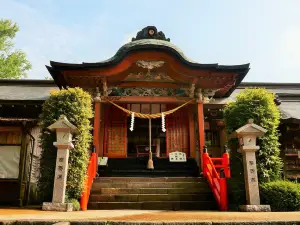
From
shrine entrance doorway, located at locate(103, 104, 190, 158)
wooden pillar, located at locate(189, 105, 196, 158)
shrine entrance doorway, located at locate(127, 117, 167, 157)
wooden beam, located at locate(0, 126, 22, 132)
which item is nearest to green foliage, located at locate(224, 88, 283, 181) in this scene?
wooden pillar, located at locate(189, 105, 196, 158)

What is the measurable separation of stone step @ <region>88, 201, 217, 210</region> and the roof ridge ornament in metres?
7.37

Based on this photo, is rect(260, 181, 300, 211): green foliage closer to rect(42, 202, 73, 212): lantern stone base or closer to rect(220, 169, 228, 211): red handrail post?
rect(220, 169, 228, 211): red handrail post

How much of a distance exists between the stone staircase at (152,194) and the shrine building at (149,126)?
3 cm

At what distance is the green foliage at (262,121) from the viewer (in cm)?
791

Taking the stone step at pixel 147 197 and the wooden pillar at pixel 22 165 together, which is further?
the wooden pillar at pixel 22 165

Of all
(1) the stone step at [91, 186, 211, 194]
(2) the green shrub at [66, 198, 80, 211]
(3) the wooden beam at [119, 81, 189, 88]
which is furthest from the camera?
(3) the wooden beam at [119, 81, 189, 88]

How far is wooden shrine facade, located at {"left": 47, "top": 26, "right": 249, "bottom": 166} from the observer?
11.2 m

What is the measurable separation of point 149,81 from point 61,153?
567cm

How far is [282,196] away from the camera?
714 centimetres

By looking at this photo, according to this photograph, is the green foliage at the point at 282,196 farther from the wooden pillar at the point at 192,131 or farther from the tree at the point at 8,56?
the tree at the point at 8,56

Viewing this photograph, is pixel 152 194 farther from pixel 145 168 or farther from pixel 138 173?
pixel 145 168

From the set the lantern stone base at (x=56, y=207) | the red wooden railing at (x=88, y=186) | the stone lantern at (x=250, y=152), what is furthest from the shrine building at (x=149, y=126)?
the lantern stone base at (x=56, y=207)

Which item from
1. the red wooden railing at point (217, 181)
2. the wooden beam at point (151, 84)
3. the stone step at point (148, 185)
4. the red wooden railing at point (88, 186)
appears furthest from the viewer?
the wooden beam at point (151, 84)

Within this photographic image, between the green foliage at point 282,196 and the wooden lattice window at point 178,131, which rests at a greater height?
the wooden lattice window at point 178,131
